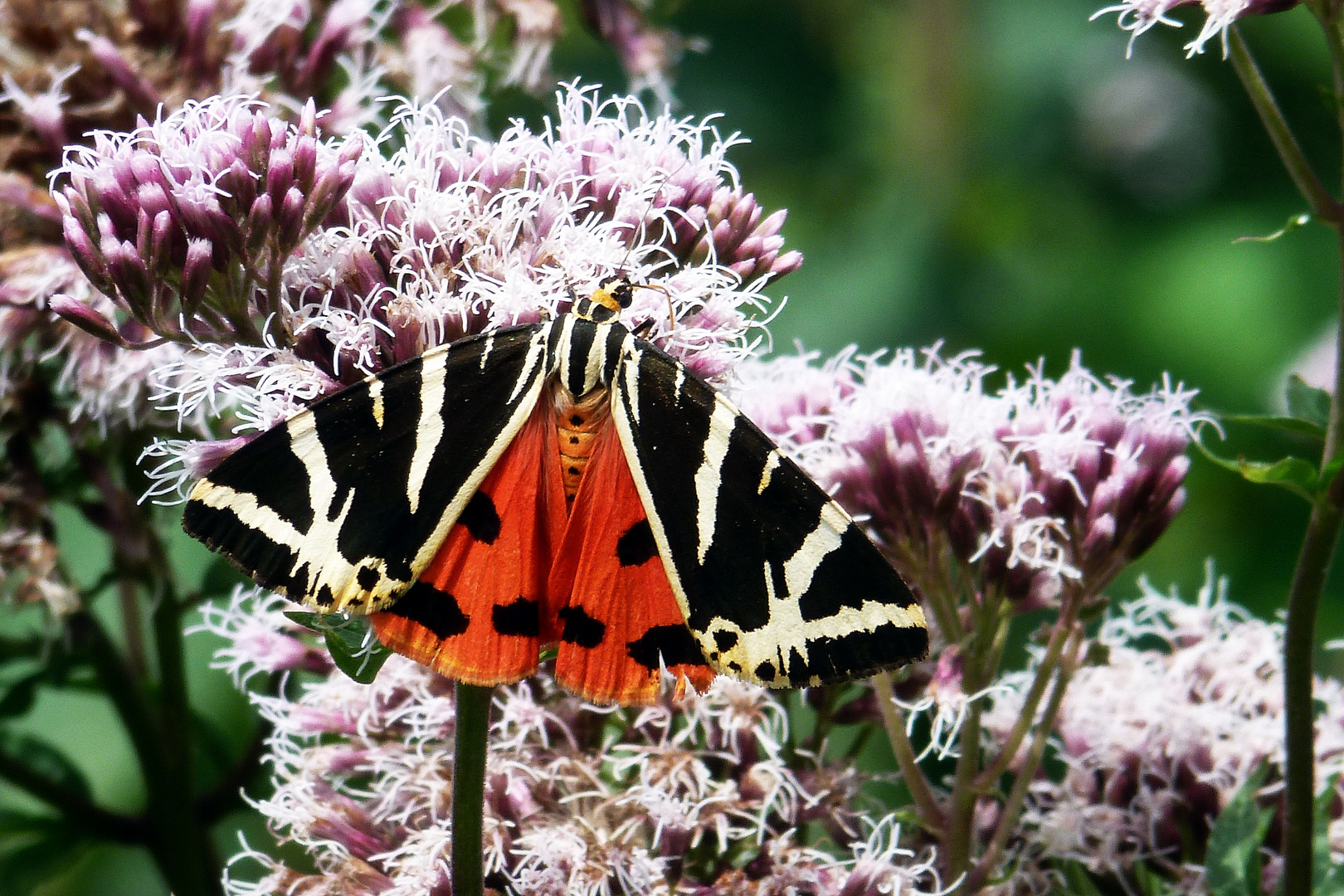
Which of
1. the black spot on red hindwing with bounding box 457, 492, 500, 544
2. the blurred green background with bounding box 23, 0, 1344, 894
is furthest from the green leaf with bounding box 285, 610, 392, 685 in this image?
the blurred green background with bounding box 23, 0, 1344, 894

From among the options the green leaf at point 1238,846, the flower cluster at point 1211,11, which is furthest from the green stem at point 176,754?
the flower cluster at point 1211,11

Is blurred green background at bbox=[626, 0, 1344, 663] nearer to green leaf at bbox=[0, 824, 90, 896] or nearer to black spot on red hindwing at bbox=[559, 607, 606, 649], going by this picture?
green leaf at bbox=[0, 824, 90, 896]

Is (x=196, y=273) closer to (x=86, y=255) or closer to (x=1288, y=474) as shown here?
(x=86, y=255)

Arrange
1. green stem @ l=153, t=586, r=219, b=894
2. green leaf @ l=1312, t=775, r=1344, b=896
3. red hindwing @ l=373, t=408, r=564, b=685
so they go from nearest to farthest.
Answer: red hindwing @ l=373, t=408, r=564, b=685 → green leaf @ l=1312, t=775, r=1344, b=896 → green stem @ l=153, t=586, r=219, b=894

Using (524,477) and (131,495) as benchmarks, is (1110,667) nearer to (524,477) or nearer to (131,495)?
(524,477)

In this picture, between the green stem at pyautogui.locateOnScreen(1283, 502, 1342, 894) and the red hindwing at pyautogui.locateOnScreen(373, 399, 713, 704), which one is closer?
the red hindwing at pyautogui.locateOnScreen(373, 399, 713, 704)

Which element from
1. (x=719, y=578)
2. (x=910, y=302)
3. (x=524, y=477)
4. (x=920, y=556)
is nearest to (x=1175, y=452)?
(x=920, y=556)

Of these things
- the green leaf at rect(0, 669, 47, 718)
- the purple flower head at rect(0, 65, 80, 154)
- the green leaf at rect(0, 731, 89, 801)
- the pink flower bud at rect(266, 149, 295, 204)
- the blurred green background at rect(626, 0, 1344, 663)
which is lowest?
the green leaf at rect(0, 731, 89, 801)
